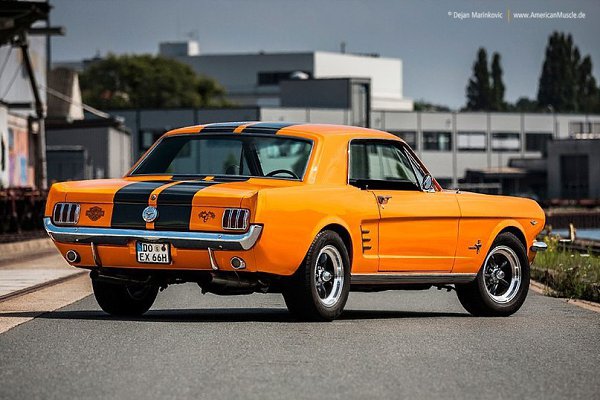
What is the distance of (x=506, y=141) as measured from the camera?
134 meters

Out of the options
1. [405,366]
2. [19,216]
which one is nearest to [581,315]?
[405,366]

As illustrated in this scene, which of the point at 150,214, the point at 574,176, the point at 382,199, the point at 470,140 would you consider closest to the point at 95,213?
the point at 150,214

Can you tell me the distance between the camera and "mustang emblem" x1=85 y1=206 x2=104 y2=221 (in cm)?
1205

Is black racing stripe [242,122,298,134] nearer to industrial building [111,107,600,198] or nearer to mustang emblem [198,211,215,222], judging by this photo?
mustang emblem [198,211,215,222]

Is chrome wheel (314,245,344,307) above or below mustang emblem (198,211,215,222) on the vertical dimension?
below

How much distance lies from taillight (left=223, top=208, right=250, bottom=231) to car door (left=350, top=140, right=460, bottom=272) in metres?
1.72

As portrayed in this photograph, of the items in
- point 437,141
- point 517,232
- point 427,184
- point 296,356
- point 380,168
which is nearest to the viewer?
point 296,356

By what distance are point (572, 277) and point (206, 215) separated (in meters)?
7.37

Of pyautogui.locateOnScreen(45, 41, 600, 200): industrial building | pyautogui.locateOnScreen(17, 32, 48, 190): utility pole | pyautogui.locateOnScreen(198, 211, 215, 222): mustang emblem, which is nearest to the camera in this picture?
pyautogui.locateOnScreen(198, 211, 215, 222): mustang emblem

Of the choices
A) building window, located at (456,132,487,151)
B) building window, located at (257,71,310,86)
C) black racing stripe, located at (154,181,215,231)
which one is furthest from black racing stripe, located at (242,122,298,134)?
building window, located at (257,71,310,86)

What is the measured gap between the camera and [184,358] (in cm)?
949

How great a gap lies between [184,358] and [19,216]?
29054 millimetres

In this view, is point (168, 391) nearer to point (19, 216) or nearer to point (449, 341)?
point (449, 341)

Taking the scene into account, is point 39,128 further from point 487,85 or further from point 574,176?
point 487,85
